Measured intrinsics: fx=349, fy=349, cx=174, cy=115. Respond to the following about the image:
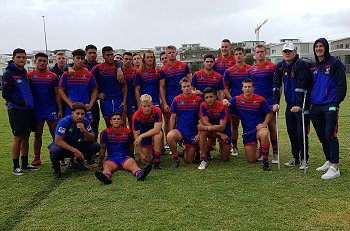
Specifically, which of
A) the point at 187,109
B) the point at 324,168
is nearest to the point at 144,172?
the point at 187,109

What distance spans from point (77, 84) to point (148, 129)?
1522mm

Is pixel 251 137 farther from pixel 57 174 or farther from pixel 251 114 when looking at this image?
pixel 57 174

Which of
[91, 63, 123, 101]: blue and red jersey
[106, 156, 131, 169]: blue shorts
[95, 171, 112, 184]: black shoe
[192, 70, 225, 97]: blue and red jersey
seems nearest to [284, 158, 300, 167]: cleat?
[192, 70, 225, 97]: blue and red jersey

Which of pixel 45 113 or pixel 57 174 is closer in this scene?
pixel 57 174

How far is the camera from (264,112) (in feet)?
20.5

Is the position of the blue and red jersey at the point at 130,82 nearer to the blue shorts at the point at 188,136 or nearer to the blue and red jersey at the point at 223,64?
the blue shorts at the point at 188,136

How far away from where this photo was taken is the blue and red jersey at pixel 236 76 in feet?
21.9

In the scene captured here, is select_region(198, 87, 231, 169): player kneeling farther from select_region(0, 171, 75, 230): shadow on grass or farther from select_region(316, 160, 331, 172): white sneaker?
select_region(0, 171, 75, 230): shadow on grass

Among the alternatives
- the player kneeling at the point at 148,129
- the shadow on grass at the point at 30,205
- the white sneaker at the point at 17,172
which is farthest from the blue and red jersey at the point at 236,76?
the white sneaker at the point at 17,172

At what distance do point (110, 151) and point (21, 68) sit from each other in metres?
2.07

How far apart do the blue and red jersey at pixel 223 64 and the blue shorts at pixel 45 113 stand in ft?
10.9

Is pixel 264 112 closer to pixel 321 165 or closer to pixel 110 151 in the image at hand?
pixel 321 165

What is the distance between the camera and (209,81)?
680 cm

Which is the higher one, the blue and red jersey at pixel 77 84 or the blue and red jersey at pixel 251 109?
the blue and red jersey at pixel 77 84
